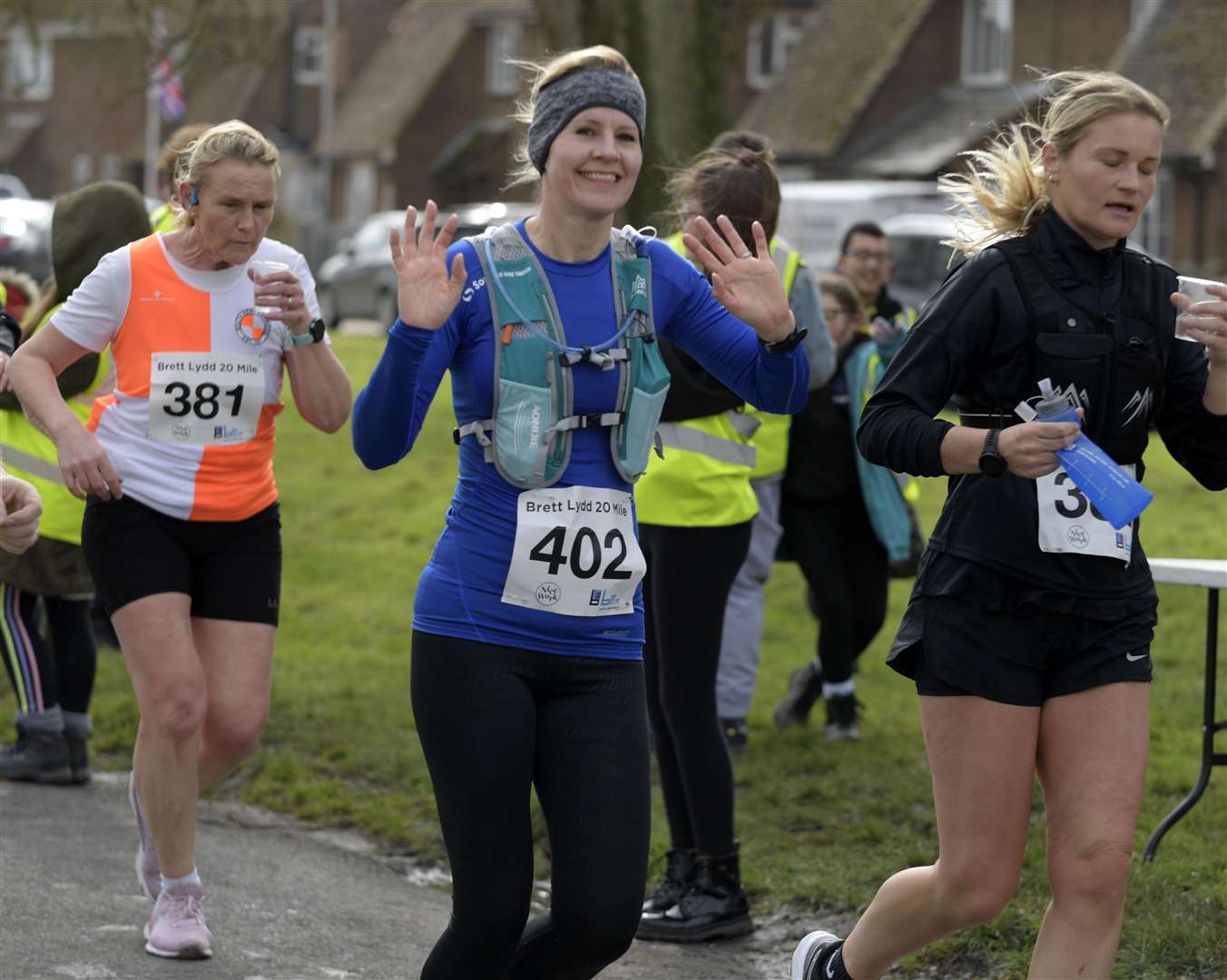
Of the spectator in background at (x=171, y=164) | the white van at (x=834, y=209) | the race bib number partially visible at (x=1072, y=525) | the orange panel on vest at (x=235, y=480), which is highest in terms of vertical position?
the white van at (x=834, y=209)

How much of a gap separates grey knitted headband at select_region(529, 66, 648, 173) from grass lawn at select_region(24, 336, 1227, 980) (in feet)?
8.54

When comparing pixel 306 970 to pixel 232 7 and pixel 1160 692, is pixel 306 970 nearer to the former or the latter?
pixel 1160 692

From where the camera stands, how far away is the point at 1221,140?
112ft

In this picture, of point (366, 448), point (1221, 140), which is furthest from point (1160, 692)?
point (1221, 140)

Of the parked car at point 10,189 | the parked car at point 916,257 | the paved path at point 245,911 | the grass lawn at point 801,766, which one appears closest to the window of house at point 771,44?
the parked car at point 10,189

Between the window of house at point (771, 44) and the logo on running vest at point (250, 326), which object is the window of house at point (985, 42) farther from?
the logo on running vest at point (250, 326)

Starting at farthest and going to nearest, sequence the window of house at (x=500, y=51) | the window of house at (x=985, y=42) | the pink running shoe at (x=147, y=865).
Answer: the window of house at (x=500, y=51)
the window of house at (x=985, y=42)
the pink running shoe at (x=147, y=865)

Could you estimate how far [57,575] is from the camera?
733 centimetres

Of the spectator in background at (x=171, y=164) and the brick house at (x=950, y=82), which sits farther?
the brick house at (x=950, y=82)

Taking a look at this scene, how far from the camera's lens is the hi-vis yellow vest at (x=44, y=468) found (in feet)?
23.4

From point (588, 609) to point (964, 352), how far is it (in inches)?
36.1

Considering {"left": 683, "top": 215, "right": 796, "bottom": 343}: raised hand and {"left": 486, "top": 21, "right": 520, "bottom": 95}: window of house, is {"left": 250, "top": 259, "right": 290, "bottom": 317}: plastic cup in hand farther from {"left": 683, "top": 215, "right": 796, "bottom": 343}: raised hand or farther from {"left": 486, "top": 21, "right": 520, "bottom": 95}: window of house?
{"left": 486, "top": 21, "right": 520, "bottom": 95}: window of house

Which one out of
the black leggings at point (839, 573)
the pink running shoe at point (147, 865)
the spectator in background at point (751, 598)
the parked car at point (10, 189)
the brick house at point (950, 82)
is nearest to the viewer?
the pink running shoe at point (147, 865)

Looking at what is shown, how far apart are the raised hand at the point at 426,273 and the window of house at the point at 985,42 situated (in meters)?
38.8
